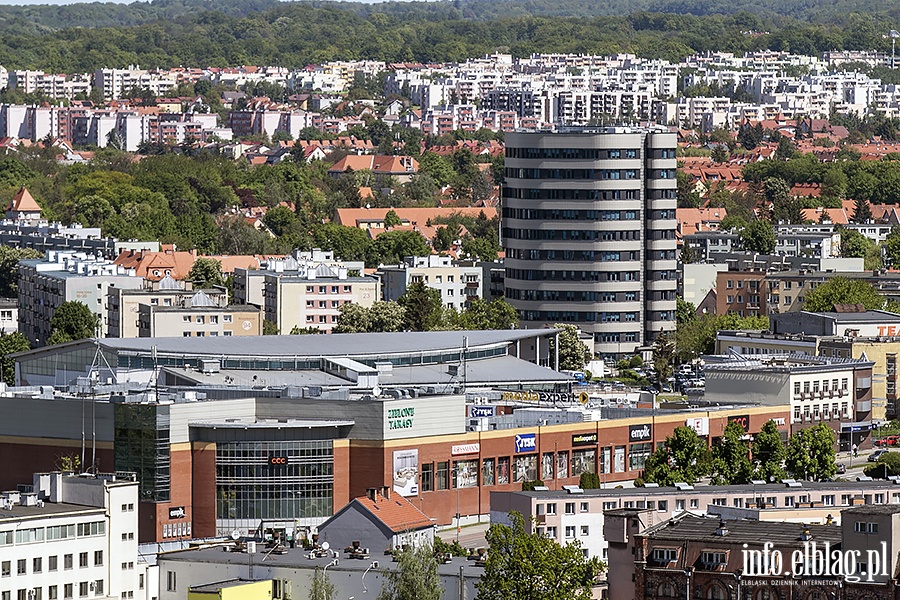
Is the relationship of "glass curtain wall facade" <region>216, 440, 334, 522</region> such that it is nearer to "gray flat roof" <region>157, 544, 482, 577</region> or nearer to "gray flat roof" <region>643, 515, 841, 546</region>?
"gray flat roof" <region>157, 544, 482, 577</region>

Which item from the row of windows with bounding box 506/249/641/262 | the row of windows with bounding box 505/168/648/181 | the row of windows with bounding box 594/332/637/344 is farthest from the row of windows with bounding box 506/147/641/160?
the row of windows with bounding box 594/332/637/344

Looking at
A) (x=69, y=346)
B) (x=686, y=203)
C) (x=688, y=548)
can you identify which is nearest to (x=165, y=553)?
(x=688, y=548)

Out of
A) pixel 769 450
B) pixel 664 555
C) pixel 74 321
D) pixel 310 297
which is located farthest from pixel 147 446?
pixel 310 297

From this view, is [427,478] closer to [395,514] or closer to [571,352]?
[395,514]

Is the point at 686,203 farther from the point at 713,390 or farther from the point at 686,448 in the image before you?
the point at 686,448

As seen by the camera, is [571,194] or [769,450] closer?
[769,450]
